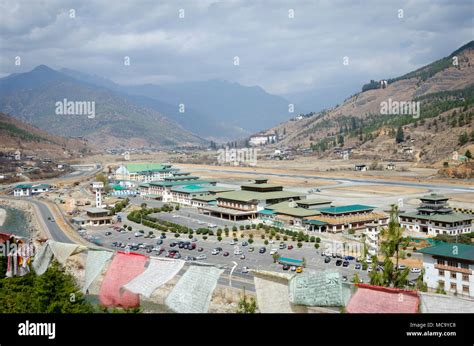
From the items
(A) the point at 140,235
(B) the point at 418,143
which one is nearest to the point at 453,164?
(B) the point at 418,143

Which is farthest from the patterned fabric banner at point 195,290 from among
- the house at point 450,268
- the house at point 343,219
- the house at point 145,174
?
the house at point 145,174

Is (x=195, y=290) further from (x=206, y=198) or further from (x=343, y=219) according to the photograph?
(x=206, y=198)

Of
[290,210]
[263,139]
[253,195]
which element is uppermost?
[263,139]

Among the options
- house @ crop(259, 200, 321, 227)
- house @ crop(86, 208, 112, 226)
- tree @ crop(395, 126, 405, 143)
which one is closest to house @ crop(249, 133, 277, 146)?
tree @ crop(395, 126, 405, 143)

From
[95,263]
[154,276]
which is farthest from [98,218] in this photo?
[154,276]

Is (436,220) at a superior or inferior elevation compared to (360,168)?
inferior

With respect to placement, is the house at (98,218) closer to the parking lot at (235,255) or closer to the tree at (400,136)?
the parking lot at (235,255)

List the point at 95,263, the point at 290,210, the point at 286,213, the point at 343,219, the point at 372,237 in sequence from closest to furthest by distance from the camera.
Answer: the point at 95,263 < the point at 372,237 < the point at 343,219 < the point at 286,213 < the point at 290,210

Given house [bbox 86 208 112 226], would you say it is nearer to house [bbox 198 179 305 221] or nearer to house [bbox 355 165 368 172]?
house [bbox 198 179 305 221]
